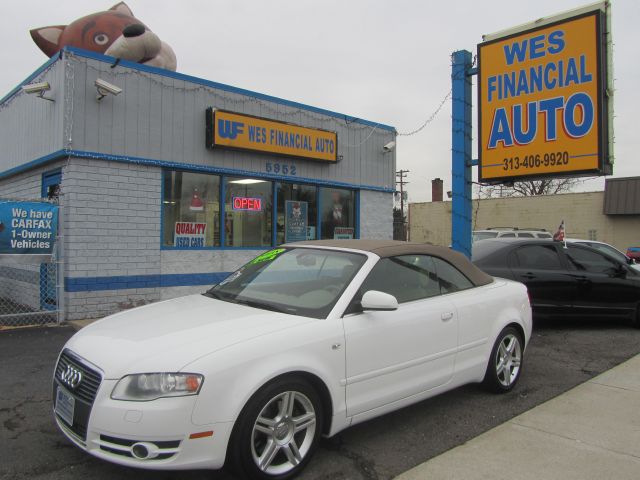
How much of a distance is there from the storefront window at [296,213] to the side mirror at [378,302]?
726cm

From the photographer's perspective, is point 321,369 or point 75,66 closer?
point 321,369

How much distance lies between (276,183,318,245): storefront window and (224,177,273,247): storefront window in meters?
0.27

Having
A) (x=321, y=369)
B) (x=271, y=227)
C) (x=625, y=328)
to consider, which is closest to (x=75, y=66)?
(x=271, y=227)

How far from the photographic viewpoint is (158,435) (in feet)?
8.92

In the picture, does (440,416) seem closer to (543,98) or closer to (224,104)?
(543,98)

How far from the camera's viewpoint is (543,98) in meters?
7.72

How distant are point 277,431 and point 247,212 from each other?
7423 mm

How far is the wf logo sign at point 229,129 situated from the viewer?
30.8ft

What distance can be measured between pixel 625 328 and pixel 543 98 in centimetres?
400

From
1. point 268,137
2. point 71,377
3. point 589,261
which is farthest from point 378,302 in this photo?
point 268,137

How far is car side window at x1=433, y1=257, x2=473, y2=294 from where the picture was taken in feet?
14.8

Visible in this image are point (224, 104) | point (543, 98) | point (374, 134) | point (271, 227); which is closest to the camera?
point (543, 98)

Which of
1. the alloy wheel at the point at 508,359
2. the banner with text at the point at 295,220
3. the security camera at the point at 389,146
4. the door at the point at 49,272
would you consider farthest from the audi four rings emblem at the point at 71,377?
the security camera at the point at 389,146

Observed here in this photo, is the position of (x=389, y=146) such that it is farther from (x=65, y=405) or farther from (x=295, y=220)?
(x=65, y=405)
